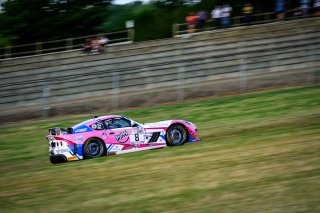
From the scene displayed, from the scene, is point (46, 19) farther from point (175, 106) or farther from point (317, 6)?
point (175, 106)

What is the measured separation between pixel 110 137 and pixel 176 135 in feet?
6.03

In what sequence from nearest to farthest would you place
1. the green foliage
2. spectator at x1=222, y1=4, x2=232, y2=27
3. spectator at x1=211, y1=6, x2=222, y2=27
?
1. spectator at x1=222, y1=4, x2=232, y2=27
2. spectator at x1=211, y1=6, x2=222, y2=27
3. the green foliage

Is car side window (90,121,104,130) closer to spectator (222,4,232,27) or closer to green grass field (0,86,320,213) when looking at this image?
green grass field (0,86,320,213)

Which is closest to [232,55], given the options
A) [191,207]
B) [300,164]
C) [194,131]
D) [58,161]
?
[194,131]

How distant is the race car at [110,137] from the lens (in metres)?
13.5

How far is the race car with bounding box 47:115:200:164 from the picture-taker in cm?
1347

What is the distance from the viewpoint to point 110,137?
13859 millimetres

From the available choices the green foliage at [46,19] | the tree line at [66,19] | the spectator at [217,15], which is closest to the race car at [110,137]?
the spectator at [217,15]

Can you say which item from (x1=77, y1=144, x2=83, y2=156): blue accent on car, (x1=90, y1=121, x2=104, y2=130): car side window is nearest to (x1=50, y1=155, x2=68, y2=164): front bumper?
(x1=77, y1=144, x2=83, y2=156): blue accent on car

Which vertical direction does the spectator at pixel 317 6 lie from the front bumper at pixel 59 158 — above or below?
above

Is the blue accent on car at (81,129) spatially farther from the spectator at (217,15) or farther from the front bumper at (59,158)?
the spectator at (217,15)

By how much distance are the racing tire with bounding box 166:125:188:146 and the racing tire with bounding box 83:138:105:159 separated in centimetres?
180

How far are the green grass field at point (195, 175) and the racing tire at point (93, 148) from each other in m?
0.51

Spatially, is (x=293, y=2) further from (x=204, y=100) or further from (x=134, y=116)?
(x=134, y=116)
